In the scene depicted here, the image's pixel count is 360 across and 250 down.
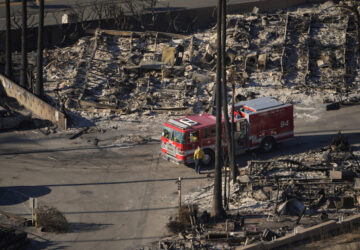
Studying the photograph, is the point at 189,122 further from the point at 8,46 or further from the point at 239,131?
the point at 8,46

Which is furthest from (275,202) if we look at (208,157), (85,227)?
(85,227)

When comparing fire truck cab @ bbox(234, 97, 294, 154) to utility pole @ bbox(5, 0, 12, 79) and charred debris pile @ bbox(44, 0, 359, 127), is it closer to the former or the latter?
charred debris pile @ bbox(44, 0, 359, 127)

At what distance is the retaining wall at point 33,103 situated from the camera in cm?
3554

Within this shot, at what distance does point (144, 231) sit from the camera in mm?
24500

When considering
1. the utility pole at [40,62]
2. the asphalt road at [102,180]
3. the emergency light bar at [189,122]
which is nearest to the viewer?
the asphalt road at [102,180]

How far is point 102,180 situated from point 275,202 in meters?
8.25

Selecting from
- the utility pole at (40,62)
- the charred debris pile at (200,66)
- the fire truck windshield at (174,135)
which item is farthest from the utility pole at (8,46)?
the fire truck windshield at (174,135)

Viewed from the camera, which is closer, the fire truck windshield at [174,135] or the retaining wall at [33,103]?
the fire truck windshield at [174,135]

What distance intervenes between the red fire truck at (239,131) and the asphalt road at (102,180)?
2.34 feet

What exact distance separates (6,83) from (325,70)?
20.9 metres

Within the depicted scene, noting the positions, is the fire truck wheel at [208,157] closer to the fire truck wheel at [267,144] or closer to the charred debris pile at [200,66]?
the fire truck wheel at [267,144]

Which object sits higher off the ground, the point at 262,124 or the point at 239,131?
the point at 262,124

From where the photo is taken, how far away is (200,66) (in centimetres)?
4203

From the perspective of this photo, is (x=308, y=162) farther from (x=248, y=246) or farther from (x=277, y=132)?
(x=248, y=246)
